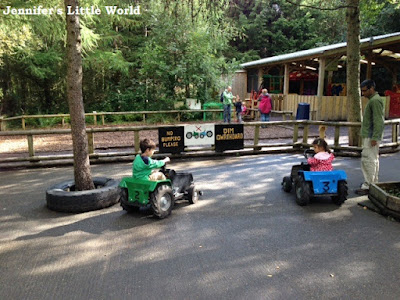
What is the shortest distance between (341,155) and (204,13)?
537 cm

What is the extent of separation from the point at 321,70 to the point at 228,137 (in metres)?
9.99

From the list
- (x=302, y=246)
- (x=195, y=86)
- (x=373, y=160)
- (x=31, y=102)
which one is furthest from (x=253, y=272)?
(x=31, y=102)

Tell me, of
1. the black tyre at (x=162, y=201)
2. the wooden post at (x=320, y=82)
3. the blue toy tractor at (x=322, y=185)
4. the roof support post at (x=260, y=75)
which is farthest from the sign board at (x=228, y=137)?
the roof support post at (x=260, y=75)

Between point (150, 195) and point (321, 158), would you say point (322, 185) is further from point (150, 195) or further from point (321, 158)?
point (150, 195)

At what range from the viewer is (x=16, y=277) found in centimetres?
340

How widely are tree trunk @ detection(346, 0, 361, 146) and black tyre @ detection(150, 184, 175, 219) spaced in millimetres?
6857

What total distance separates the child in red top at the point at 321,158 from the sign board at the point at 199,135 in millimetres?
4062

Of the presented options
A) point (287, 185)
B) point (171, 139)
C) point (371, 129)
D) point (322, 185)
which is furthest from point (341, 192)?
point (171, 139)

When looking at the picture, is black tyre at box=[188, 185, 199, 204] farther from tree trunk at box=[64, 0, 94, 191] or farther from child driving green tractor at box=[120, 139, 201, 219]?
tree trunk at box=[64, 0, 94, 191]

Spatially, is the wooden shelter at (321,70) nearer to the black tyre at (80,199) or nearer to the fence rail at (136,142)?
the fence rail at (136,142)

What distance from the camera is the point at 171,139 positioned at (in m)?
9.05

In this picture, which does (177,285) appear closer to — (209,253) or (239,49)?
(209,253)

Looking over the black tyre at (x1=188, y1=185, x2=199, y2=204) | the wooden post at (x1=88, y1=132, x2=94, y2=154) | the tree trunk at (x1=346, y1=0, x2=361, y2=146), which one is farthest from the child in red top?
the wooden post at (x1=88, y1=132, x2=94, y2=154)

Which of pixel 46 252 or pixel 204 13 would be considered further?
pixel 204 13
